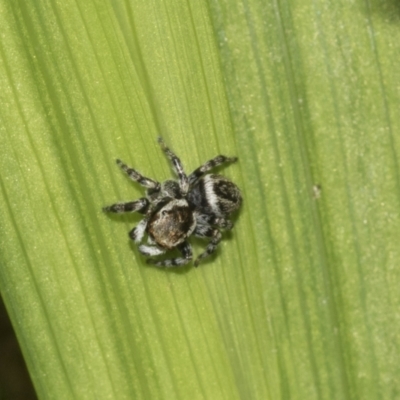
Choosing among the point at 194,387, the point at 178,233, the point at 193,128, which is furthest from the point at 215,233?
the point at 194,387

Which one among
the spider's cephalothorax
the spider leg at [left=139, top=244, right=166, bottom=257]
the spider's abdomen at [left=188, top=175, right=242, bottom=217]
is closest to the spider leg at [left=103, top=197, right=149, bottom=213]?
the spider's cephalothorax

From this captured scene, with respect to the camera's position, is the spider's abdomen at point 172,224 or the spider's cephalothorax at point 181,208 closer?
the spider's cephalothorax at point 181,208

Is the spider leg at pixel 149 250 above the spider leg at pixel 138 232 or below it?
below

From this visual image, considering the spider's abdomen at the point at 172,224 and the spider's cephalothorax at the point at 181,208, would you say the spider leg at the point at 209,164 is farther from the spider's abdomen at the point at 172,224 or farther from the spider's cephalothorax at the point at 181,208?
the spider's abdomen at the point at 172,224

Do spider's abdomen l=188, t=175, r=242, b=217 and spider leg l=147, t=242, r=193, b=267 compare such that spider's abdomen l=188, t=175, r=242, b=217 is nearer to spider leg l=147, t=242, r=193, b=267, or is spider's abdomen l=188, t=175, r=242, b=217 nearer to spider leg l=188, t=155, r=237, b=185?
spider leg l=188, t=155, r=237, b=185

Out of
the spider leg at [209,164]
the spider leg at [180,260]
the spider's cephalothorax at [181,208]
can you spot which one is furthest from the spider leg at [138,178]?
the spider leg at [180,260]

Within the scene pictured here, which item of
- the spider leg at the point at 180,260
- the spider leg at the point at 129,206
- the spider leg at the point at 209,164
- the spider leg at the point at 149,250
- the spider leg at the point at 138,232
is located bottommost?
the spider leg at the point at 180,260

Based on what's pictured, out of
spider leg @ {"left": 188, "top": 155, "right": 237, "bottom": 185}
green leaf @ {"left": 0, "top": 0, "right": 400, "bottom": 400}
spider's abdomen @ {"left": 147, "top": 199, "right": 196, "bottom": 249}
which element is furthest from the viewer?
spider's abdomen @ {"left": 147, "top": 199, "right": 196, "bottom": 249}

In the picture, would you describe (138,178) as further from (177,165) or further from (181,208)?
(181,208)
